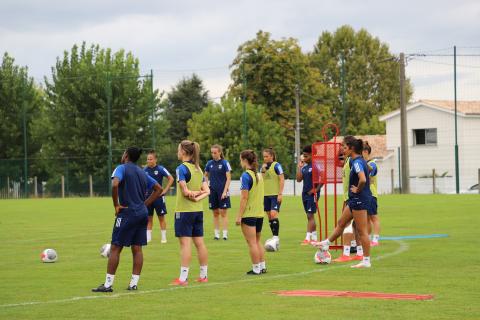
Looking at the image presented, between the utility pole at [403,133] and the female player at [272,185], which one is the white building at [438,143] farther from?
the female player at [272,185]

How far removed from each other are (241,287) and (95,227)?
1482cm

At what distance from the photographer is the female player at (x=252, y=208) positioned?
1442cm

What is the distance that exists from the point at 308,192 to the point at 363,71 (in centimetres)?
8461

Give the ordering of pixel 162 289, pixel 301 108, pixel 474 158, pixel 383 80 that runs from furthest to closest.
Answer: pixel 383 80 → pixel 301 108 → pixel 474 158 → pixel 162 289

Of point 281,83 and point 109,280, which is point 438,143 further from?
point 109,280

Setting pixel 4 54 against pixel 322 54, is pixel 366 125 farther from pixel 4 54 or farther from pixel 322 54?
pixel 4 54

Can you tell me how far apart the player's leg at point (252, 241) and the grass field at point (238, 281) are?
Answer: 0.26 metres

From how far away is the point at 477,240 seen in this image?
19.9 meters

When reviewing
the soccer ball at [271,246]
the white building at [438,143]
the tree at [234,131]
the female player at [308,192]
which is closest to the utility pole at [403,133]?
the white building at [438,143]

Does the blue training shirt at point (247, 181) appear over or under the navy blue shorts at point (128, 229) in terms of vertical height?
over

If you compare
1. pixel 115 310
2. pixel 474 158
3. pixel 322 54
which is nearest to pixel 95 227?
pixel 115 310

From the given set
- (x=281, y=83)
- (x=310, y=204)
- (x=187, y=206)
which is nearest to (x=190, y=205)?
(x=187, y=206)

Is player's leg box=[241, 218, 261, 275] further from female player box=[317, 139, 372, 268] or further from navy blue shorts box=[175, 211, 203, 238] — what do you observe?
female player box=[317, 139, 372, 268]

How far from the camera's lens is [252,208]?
47.9 feet
